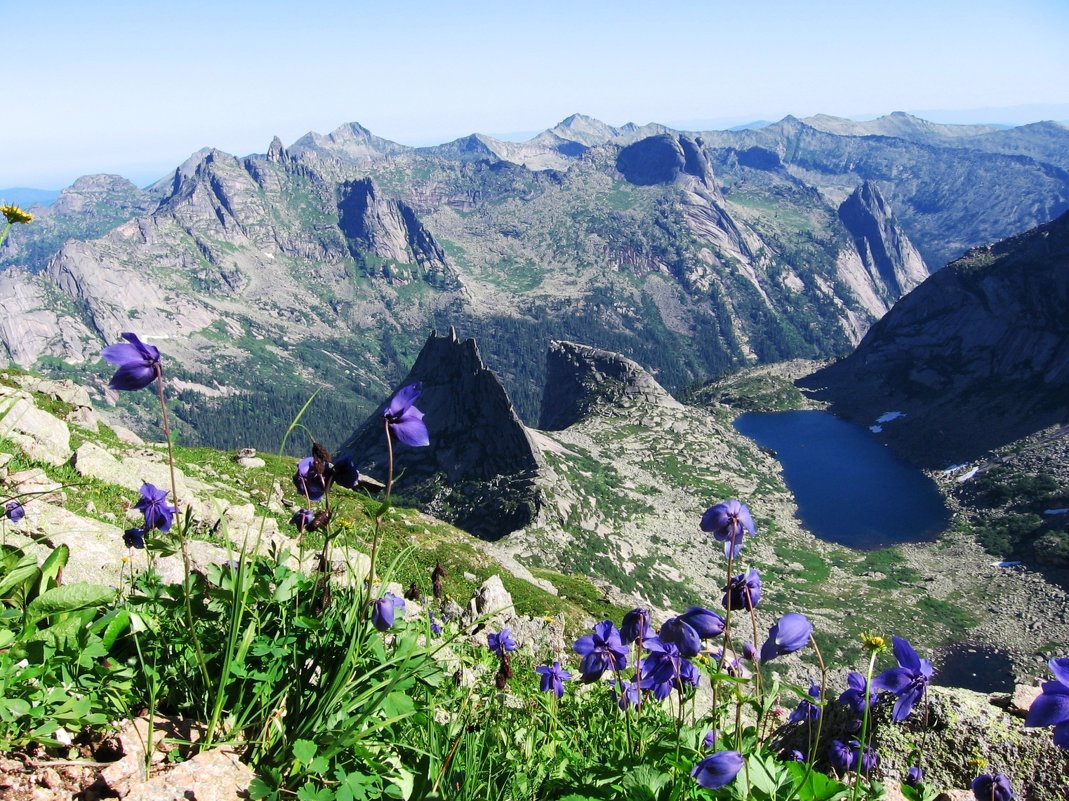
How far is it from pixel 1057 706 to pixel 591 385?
16408 centimetres

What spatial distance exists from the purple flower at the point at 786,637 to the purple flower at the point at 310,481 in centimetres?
347

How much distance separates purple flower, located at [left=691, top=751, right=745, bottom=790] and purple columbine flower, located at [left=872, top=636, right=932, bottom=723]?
1.73 meters

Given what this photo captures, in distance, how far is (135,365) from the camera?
4129 millimetres

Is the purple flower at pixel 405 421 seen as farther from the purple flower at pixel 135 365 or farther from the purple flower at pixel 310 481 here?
the purple flower at pixel 135 365

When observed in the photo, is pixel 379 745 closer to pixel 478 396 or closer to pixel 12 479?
pixel 12 479

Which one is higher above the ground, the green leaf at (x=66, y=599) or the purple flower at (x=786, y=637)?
the green leaf at (x=66, y=599)

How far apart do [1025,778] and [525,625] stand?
14.1 metres

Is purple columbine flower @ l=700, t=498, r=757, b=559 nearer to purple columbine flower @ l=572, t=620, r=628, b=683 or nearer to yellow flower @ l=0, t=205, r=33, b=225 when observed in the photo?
purple columbine flower @ l=572, t=620, r=628, b=683

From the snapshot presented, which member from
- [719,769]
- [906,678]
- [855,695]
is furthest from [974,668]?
[719,769]

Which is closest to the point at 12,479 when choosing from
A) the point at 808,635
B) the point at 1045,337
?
the point at 808,635

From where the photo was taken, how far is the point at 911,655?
15.4 feet

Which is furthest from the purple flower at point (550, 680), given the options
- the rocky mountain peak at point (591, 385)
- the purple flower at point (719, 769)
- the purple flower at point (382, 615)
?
the rocky mountain peak at point (591, 385)

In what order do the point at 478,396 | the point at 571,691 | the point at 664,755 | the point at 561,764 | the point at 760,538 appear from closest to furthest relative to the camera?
the point at 664,755 → the point at 561,764 → the point at 571,691 → the point at 478,396 → the point at 760,538

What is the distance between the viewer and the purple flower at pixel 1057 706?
3398mm
